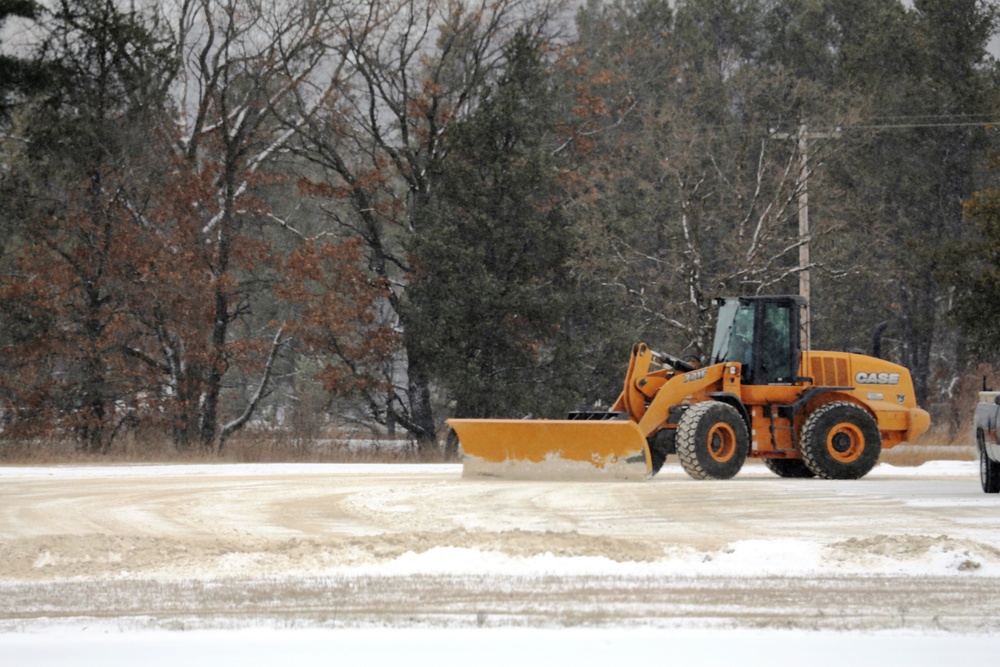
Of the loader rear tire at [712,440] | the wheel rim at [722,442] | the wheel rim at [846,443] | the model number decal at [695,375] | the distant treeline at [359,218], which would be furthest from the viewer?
the distant treeline at [359,218]

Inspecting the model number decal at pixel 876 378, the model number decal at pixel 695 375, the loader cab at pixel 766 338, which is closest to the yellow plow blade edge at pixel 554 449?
the model number decal at pixel 695 375

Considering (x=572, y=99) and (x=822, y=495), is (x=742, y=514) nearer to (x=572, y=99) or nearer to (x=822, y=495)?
(x=822, y=495)

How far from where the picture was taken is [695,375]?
19609 millimetres

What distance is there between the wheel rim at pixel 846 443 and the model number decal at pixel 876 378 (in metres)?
1.02

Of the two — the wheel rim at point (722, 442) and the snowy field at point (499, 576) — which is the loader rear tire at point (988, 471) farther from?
the wheel rim at point (722, 442)

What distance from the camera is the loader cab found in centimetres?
2008

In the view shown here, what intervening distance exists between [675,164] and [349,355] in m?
9.04

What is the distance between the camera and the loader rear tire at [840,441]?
1972cm

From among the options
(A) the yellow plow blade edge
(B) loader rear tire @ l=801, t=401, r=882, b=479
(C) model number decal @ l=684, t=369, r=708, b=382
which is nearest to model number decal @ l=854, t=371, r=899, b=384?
(B) loader rear tire @ l=801, t=401, r=882, b=479

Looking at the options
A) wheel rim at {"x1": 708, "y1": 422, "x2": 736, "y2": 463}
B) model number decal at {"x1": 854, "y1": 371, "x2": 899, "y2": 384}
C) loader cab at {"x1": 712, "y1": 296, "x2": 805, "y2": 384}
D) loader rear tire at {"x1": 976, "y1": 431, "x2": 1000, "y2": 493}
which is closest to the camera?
loader rear tire at {"x1": 976, "y1": 431, "x2": 1000, "y2": 493}

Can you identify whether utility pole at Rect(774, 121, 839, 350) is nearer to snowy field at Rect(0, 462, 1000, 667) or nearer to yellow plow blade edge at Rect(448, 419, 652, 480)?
yellow plow blade edge at Rect(448, 419, 652, 480)

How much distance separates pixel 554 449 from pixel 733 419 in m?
2.35

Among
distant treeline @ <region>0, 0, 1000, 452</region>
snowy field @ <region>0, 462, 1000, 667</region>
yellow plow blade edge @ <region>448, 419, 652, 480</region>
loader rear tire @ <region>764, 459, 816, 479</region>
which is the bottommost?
snowy field @ <region>0, 462, 1000, 667</region>

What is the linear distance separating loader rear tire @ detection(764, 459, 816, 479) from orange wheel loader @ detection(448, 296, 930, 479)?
1.67 feet
